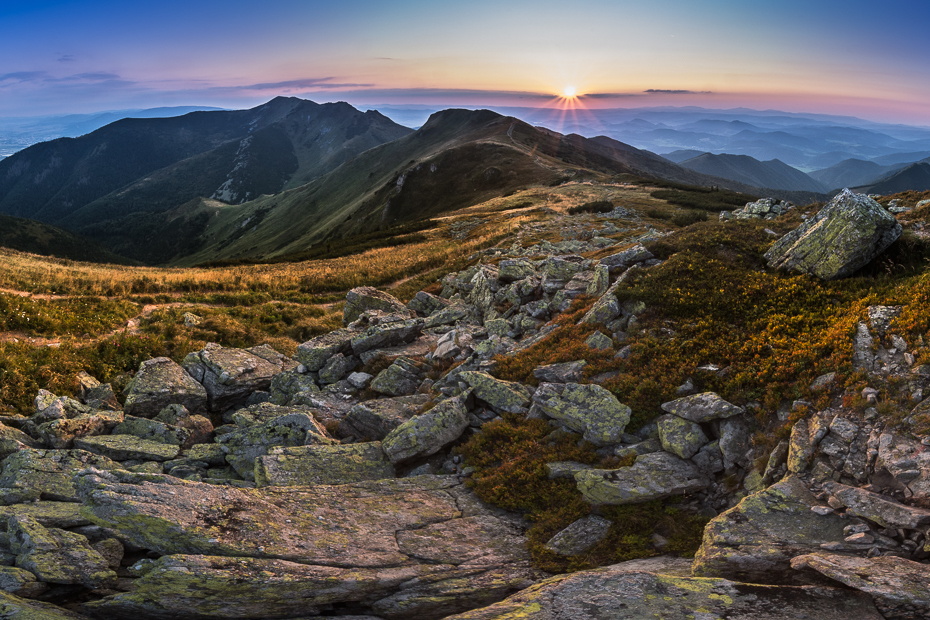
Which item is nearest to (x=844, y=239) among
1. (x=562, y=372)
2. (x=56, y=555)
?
(x=562, y=372)

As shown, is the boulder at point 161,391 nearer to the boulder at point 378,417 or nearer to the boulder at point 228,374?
the boulder at point 228,374

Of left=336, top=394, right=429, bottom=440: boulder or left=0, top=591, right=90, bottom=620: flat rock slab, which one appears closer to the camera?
left=0, top=591, right=90, bottom=620: flat rock slab

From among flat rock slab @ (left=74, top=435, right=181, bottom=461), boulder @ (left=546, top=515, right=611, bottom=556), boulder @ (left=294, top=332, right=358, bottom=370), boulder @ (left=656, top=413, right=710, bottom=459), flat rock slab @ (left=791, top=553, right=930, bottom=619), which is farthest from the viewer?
boulder @ (left=294, top=332, right=358, bottom=370)

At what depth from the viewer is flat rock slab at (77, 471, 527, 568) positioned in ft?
26.2

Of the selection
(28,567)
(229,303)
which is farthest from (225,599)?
(229,303)

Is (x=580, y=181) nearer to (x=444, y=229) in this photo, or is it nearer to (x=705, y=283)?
(x=444, y=229)

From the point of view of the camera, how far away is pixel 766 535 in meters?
7.70

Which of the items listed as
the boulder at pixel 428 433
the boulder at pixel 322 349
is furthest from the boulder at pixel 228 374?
the boulder at pixel 428 433

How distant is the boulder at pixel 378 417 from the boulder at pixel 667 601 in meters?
7.65

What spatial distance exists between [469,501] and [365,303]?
20.2 m

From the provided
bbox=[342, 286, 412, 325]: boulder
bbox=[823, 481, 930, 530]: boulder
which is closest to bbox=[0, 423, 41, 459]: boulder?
bbox=[342, 286, 412, 325]: boulder

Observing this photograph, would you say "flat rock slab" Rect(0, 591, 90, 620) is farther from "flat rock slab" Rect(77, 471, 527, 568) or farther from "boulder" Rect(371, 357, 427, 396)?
"boulder" Rect(371, 357, 427, 396)

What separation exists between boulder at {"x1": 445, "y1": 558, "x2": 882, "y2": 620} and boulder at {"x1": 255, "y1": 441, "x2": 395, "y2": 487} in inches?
219

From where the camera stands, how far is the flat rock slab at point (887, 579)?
5898mm
